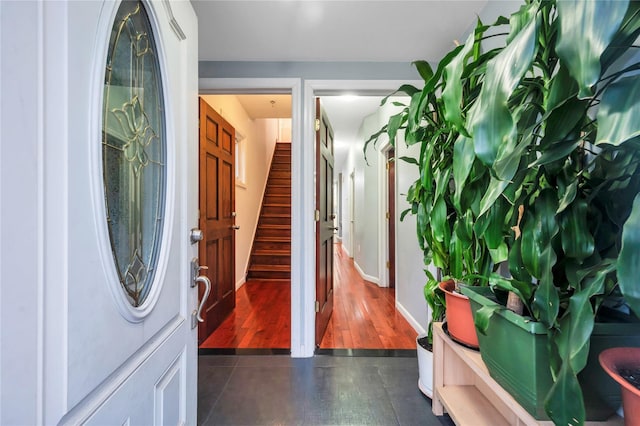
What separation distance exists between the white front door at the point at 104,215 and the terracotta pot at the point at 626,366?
1.06 m

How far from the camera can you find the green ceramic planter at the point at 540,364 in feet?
2.05

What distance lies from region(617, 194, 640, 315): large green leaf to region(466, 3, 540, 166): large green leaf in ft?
0.67

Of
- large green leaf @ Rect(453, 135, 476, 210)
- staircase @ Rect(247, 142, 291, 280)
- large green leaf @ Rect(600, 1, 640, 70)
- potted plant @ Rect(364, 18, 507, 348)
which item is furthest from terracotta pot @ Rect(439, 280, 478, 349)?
staircase @ Rect(247, 142, 291, 280)

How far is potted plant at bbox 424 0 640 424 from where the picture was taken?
0.41 metres

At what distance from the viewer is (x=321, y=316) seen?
2.12 m

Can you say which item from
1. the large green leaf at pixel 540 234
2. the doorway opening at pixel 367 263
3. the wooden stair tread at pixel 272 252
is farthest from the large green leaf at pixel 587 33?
the wooden stair tread at pixel 272 252

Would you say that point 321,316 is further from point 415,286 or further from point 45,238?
point 45,238

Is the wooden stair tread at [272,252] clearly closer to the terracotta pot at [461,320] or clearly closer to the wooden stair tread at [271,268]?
the wooden stair tread at [271,268]

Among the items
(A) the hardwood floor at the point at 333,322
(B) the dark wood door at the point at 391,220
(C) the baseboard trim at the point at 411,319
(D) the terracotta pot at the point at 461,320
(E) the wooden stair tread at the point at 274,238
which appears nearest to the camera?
(D) the terracotta pot at the point at 461,320

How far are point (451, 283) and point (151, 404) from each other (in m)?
1.24

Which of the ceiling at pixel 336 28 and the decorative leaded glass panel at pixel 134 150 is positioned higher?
the ceiling at pixel 336 28

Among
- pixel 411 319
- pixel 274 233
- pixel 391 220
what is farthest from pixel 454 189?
pixel 274 233

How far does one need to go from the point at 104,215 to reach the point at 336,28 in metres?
1.65

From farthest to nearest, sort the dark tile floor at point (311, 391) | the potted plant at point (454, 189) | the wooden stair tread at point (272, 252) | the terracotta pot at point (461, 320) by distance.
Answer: the wooden stair tread at point (272, 252), the dark tile floor at point (311, 391), the terracotta pot at point (461, 320), the potted plant at point (454, 189)
